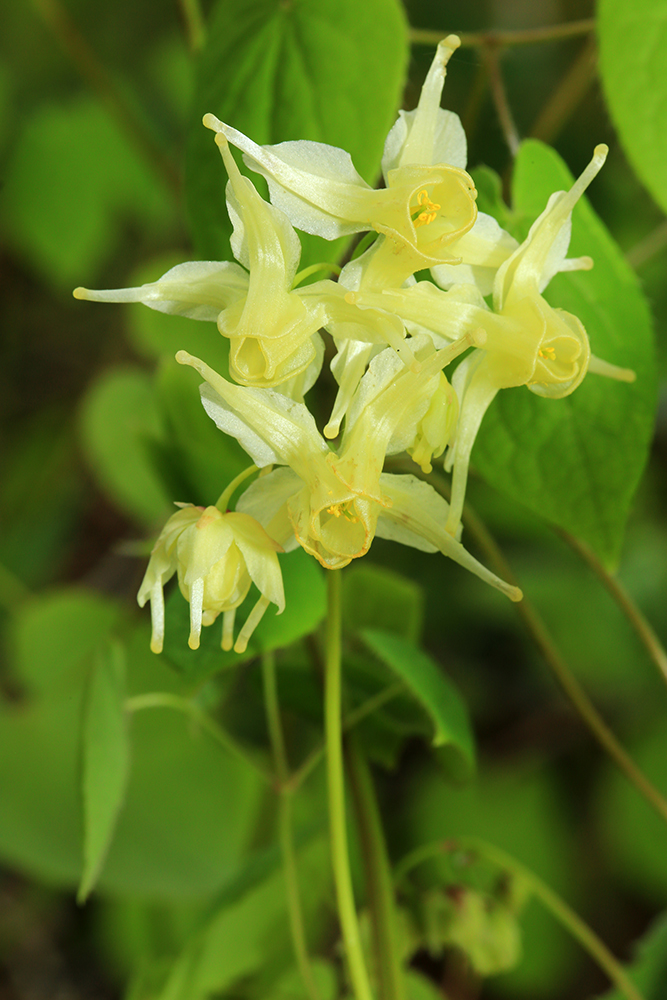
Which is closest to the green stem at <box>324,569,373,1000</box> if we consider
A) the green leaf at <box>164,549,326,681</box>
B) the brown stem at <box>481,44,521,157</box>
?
the green leaf at <box>164,549,326,681</box>

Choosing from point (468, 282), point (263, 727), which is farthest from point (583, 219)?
point (263, 727)

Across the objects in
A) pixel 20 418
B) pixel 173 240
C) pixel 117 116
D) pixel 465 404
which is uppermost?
pixel 465 404

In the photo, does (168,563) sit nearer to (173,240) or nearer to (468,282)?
(468,282)

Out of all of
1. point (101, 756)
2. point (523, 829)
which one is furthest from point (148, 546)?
point (523, 829)

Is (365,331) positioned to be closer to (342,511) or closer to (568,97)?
(342,511)

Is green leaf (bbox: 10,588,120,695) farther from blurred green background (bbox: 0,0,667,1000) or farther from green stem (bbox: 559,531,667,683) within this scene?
green stem (bbox: 559,531,667,683)

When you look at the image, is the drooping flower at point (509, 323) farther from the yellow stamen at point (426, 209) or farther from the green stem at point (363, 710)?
the green stem at point (363, 710)

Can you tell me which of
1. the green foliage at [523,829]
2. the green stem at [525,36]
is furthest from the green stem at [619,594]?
the green foliage at [523,829]
